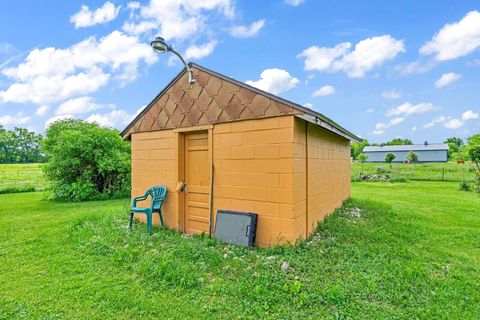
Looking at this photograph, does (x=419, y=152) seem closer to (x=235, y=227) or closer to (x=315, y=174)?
(x=315, y=174)

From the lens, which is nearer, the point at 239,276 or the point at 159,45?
the point at 239,276

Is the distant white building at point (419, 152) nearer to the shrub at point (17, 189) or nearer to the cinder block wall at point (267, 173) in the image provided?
the cinder block wall at point (267, 173)

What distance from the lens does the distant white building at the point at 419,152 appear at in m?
39.8

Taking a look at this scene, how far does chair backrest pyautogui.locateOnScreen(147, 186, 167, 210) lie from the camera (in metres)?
4.96

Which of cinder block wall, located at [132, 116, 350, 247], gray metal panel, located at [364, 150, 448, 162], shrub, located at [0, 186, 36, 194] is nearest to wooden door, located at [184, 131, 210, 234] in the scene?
cinder block wall, located at [132, 116, 350, 247]

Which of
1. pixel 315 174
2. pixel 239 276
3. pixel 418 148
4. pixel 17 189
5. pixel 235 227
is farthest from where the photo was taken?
pixel 418 148

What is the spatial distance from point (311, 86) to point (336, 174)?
488 cm

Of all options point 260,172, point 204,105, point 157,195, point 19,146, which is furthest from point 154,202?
point 19,146

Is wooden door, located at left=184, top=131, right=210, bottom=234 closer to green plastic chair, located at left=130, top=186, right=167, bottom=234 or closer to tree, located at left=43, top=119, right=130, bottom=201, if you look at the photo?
green plastic chair, located at left=130, top=186, right=167, bottom=234

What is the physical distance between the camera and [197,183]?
4844 mm

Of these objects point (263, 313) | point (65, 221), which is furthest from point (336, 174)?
point (65, 221)

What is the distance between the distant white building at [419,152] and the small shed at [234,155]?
44.2 m

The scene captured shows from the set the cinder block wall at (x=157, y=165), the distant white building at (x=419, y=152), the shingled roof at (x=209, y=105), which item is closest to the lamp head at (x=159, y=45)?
the shingled roof at (x=209, y=105)

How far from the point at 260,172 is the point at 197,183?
4.90 feet
